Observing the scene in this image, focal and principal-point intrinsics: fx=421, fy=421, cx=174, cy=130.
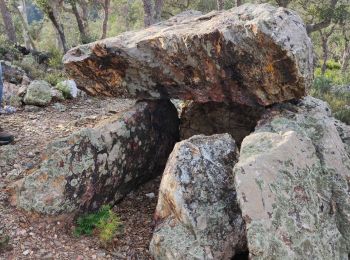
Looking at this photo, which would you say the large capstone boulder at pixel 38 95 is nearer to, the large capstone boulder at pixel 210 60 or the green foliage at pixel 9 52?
the large capstone boulder at pixel 210 60

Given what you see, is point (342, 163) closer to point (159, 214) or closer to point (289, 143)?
point (289, 143)

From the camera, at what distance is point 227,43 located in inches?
217

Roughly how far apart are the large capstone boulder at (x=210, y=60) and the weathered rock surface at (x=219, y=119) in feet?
3.00

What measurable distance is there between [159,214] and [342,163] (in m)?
2.43

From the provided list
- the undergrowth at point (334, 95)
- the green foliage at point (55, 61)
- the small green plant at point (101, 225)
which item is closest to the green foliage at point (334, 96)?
the undergrowth at point (334, 95)

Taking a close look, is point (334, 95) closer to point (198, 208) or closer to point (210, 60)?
point (210, 60)

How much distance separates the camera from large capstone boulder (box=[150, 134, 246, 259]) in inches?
185

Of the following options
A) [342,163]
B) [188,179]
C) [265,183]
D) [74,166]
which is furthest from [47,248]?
[342,163]

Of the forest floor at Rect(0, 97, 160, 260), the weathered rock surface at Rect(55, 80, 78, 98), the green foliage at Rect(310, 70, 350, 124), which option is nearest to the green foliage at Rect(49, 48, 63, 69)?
the weathered rock surface at Rect(55, 80, 78, 98)

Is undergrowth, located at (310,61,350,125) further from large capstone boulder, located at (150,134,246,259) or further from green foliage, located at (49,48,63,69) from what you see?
green foliage, located at (49,48,63,69)

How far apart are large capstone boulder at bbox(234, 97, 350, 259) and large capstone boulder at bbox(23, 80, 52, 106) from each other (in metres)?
5.20

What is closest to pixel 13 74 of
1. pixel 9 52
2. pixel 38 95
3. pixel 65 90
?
pixel 65 90

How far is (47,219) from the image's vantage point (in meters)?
5.30

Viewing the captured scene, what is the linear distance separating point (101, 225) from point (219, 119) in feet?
9.91
